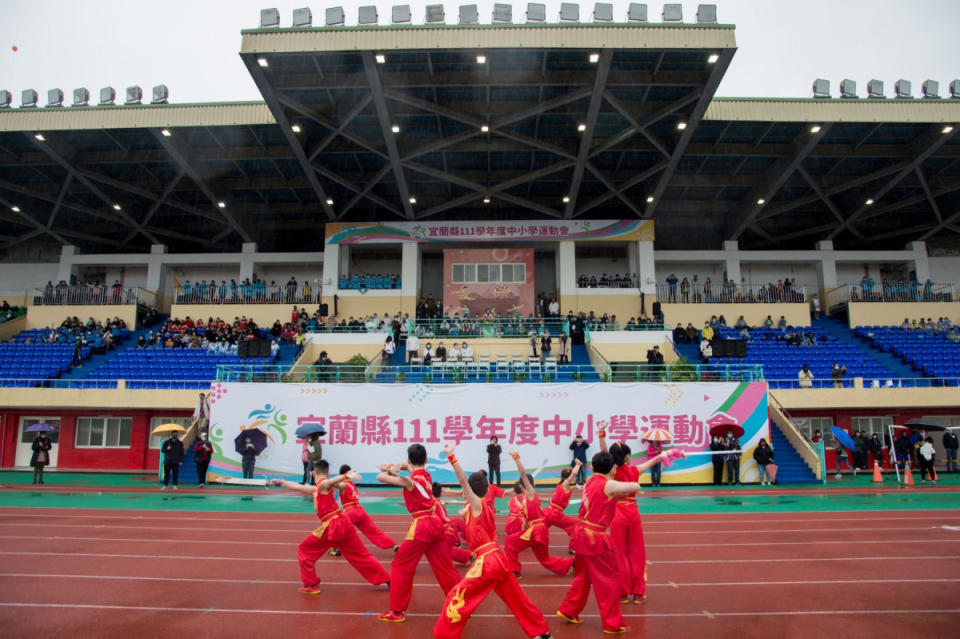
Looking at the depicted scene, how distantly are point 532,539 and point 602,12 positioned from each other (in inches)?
781

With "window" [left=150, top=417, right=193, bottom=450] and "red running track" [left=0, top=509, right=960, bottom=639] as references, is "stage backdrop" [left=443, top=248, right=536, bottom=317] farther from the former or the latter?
"red running track" [left=0, top=509, right=960, bottom=639]

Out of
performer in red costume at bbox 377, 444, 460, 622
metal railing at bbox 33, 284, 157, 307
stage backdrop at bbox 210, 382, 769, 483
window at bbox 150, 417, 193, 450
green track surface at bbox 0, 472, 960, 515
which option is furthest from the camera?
metal railing at bbox 33, 284, 157, 307

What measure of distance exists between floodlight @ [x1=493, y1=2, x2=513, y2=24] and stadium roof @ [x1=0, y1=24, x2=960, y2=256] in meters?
0.68

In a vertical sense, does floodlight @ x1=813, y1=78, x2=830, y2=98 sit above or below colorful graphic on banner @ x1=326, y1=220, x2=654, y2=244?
above

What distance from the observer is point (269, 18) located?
859 inches

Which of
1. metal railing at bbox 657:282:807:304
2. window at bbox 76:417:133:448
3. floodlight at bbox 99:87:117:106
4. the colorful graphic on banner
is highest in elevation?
floodlight at bbox 99:87:117:106

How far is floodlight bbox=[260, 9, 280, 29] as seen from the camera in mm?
21734

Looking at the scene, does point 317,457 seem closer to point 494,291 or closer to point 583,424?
point 583,424

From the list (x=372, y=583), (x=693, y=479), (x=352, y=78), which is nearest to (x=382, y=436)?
(x=693, y=479)

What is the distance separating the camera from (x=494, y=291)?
3178 centimetres

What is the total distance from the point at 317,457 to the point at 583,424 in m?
8.09

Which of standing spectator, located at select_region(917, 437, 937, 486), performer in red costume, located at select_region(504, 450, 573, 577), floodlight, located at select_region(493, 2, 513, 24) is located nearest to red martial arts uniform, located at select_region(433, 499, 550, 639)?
performer in red costume, located at select_region(504, 450, 573, 577)

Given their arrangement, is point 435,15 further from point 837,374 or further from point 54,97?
point 837,374

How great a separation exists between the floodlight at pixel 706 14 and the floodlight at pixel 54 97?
26621 millimetres
